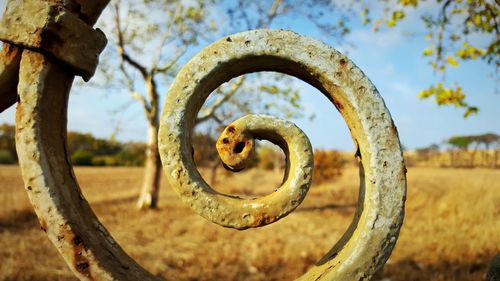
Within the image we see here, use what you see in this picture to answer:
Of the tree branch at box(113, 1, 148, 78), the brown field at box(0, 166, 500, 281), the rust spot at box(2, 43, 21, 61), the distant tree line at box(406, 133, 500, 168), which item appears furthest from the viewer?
the distant tree line at box(406, 133, 500, 168)

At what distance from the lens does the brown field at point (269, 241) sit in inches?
230

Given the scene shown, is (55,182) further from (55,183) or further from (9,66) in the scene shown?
(9,66)

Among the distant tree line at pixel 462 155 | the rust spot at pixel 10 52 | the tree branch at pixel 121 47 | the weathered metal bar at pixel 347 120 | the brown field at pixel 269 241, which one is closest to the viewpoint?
the weathered metal bar at pixel 347 120

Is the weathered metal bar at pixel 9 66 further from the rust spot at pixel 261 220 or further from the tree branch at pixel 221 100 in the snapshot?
the tree branch at pixel 221 100

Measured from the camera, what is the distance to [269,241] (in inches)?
327

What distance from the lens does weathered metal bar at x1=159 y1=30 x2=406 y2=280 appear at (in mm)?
1275

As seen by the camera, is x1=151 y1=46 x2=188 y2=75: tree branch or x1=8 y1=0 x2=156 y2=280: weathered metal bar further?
x1=151 y1=46 x2=188 y2=75: tree branch

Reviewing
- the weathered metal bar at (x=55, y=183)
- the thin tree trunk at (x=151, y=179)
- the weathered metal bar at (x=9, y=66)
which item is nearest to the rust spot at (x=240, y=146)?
the weathered metal bar at (x=55, y=183)

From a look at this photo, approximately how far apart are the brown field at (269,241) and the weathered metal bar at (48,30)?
420 cm

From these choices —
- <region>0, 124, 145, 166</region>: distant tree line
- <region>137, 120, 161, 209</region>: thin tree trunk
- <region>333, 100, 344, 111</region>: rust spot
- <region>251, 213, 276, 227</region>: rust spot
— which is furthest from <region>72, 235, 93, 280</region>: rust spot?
<region>0, 124, 145, 166</region>: distant tree line

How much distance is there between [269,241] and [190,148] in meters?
7.29

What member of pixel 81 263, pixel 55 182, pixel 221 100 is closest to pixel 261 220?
pixel 81 263

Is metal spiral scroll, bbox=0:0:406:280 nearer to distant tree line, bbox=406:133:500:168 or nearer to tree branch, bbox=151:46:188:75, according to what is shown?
tree branch, bbox=151:46:188:75

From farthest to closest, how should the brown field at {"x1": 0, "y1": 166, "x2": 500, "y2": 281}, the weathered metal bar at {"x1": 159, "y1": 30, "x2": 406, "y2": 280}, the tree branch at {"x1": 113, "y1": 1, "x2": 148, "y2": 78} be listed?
the tree branch at {"x1": 113, "y1": 1, "x2": 148, "y2": 78}
the brown field at {"x1": 0, "y1": 166, "x2": 500, "y2": 281}
the weathered metal bar at {"x1": 159, "y1": 30, "x2": 406, "y2": 280}
